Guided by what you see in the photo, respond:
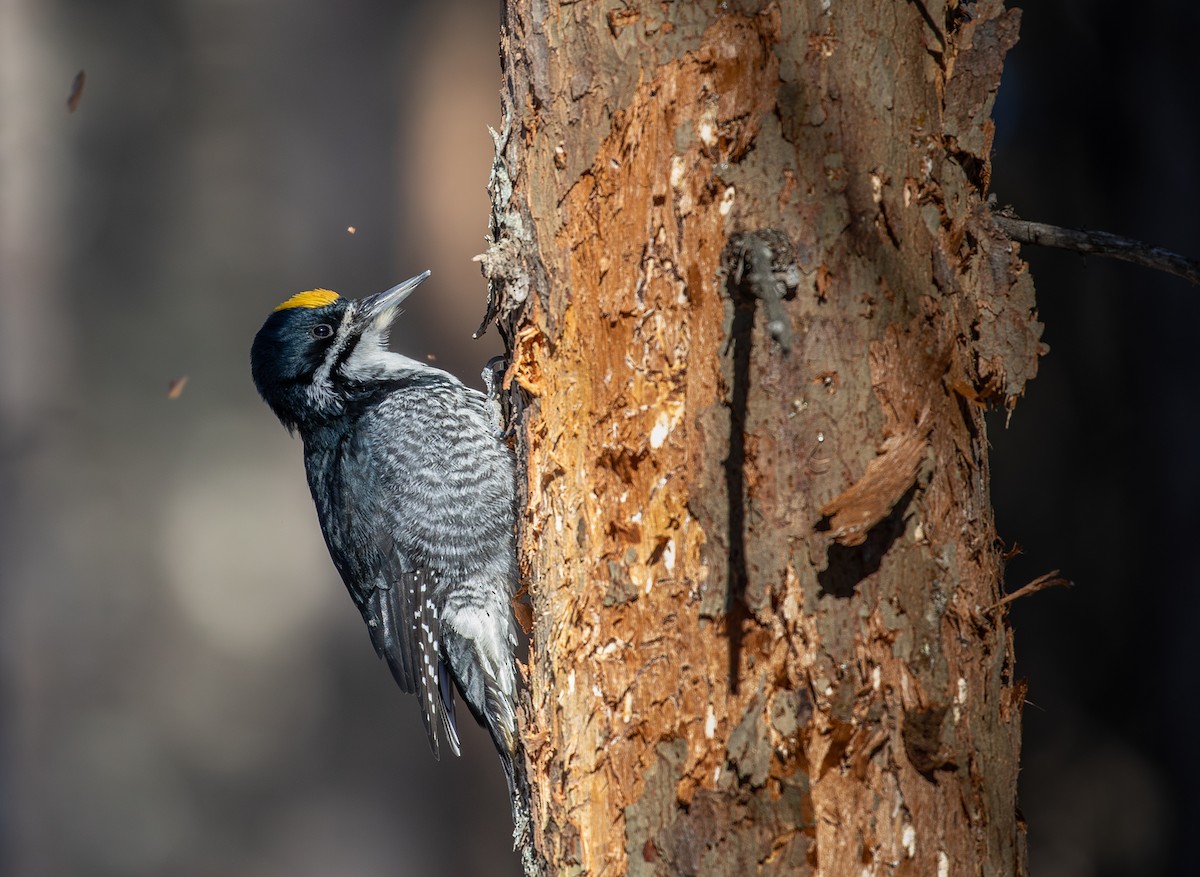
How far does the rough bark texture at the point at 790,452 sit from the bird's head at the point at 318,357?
1.85m

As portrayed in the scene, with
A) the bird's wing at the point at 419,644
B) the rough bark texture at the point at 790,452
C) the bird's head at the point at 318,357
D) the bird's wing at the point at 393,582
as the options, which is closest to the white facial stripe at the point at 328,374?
the bird's head at the point at 318,357

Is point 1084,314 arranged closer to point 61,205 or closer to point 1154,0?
point 1154,0

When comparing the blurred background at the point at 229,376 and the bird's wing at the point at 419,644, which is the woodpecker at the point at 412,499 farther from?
the blurred background at the point at 229,376

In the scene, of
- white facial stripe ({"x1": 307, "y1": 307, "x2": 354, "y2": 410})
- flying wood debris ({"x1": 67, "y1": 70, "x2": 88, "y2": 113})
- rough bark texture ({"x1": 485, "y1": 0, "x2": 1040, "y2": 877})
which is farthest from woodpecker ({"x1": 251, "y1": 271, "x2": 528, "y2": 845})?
flying wood debris ({"x1": 67, "y1": 70, "x2": 88, "y2": 113})

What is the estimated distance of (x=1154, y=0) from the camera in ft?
14.3

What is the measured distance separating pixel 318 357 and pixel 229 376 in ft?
7.11

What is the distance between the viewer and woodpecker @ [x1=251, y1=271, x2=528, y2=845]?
3.12 metres

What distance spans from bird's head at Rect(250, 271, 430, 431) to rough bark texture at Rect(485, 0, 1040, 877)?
72.8 inches

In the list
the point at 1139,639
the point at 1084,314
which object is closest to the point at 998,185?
the point at 1084,314

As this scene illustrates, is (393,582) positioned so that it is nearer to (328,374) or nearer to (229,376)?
(328,374)

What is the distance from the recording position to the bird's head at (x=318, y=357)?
3373 millimetres

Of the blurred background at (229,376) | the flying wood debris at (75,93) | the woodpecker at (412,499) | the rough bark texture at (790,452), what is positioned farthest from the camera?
the flying wood debris at (75,93)

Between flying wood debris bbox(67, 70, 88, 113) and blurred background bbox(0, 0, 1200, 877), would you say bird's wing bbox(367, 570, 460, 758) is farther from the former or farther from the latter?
flying wood debris bbox(67, 70, 88, 113)

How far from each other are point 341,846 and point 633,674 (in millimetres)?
3997
